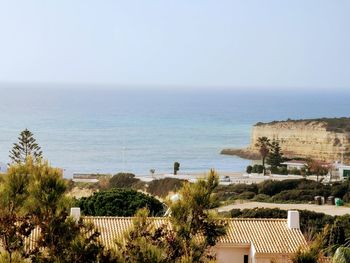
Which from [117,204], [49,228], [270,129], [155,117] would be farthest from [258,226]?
[155,117]

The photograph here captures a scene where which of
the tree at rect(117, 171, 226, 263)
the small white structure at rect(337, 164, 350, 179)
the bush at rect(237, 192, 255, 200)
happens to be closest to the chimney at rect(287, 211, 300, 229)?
the tree at rect(117, 171, 226, 263)

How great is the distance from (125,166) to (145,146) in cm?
2344

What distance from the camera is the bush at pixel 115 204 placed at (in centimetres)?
2559

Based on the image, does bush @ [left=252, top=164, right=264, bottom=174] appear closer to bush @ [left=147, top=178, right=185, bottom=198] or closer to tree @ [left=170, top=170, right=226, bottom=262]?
bush @ [left=147, top=178, right=185, bottom=198]

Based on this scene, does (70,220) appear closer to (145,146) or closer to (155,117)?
(145,146)

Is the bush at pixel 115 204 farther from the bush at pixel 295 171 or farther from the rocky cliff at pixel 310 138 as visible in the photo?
the rocky cliff at pixel 310 138

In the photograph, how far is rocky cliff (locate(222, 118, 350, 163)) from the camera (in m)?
75.7

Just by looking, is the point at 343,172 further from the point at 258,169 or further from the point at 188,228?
the point at 188,228

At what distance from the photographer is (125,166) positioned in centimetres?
7706

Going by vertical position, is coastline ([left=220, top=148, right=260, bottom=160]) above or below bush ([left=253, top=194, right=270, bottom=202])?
above

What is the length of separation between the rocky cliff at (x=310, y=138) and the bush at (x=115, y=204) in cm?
4616

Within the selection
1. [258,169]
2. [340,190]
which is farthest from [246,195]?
[258,169]

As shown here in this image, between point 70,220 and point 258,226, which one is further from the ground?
point 70,220

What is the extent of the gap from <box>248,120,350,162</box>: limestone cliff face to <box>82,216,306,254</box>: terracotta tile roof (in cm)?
5108
